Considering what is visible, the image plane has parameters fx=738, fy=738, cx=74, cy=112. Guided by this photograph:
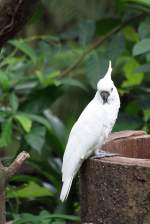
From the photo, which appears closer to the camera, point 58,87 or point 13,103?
point 13,103

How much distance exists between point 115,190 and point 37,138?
116cm

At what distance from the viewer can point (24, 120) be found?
2.93 meters

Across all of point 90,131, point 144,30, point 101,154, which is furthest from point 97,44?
point 101,154

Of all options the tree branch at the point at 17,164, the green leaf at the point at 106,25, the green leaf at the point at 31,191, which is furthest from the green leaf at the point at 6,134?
the tree branch at the point at 17,164

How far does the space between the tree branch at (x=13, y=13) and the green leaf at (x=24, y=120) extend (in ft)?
3.62

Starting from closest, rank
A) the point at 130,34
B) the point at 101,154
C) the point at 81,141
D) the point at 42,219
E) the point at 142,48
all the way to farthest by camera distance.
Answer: the point at 101,154 < the point at 81,141 < the point at 42,219 < the point at 142,48 < the point at 130,34

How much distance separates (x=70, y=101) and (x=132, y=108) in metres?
0.47

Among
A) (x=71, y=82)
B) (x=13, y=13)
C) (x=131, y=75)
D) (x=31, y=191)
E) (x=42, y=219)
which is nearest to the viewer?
(x=13, y=13)

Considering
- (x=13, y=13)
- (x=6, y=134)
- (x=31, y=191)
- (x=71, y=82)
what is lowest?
(x=31, y=191)

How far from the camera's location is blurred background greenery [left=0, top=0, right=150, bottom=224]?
2.99 metres

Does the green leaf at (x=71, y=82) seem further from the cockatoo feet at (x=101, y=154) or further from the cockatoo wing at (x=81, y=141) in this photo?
the cockatoo feet at (x=101, y=154)

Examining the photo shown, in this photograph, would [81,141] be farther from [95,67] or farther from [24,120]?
[95,67]

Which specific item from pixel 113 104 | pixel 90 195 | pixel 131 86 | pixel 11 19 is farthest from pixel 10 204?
pixel 11 19

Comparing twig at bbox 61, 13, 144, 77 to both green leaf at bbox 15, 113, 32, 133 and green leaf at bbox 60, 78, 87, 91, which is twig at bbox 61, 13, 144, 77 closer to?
green leaf at bbox 60, 78, 87, 91
